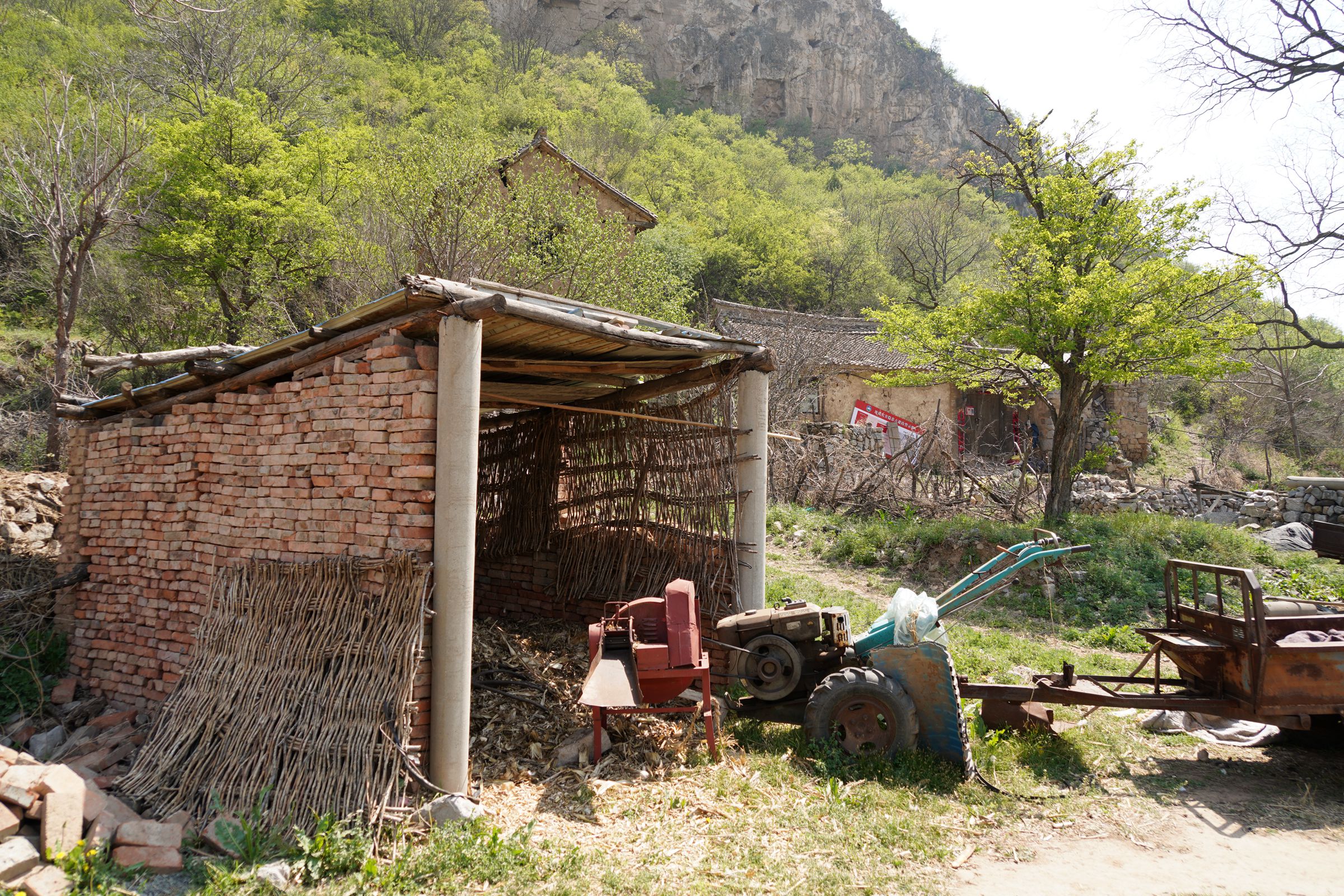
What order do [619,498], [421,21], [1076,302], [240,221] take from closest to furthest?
[619,498]
[1076,302]
[240,221]
[421,21]

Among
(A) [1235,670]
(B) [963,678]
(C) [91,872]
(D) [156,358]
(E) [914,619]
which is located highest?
(D) [156,358]

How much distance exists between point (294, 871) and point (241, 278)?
537 inches

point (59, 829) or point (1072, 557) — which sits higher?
point (1072, 557)

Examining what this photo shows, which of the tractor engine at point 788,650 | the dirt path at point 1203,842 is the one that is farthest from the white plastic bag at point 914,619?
the dirt path at point 1203,842

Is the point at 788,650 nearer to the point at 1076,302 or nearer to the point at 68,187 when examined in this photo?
the point at 1076,302

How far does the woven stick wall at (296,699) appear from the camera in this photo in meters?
4.05

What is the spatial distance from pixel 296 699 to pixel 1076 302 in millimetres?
10538

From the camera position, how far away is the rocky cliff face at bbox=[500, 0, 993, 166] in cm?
6150

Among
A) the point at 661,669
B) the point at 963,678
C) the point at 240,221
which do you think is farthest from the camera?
the point at 240,221

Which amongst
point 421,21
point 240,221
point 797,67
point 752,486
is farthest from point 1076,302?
point 797,67

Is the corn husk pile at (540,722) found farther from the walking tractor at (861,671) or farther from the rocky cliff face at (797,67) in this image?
the rocky cliff face at (797,67)

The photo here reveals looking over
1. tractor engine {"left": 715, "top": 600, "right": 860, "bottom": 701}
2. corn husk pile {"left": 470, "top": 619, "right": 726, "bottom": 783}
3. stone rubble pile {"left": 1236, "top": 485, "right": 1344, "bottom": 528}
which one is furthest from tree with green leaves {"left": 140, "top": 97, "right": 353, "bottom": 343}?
stone rubble pile {"left": 1236, "top": 485, "right": 1344, "bottom": 528}

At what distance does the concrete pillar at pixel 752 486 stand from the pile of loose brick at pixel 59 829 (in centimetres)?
432

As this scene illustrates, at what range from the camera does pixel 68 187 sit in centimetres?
1187
